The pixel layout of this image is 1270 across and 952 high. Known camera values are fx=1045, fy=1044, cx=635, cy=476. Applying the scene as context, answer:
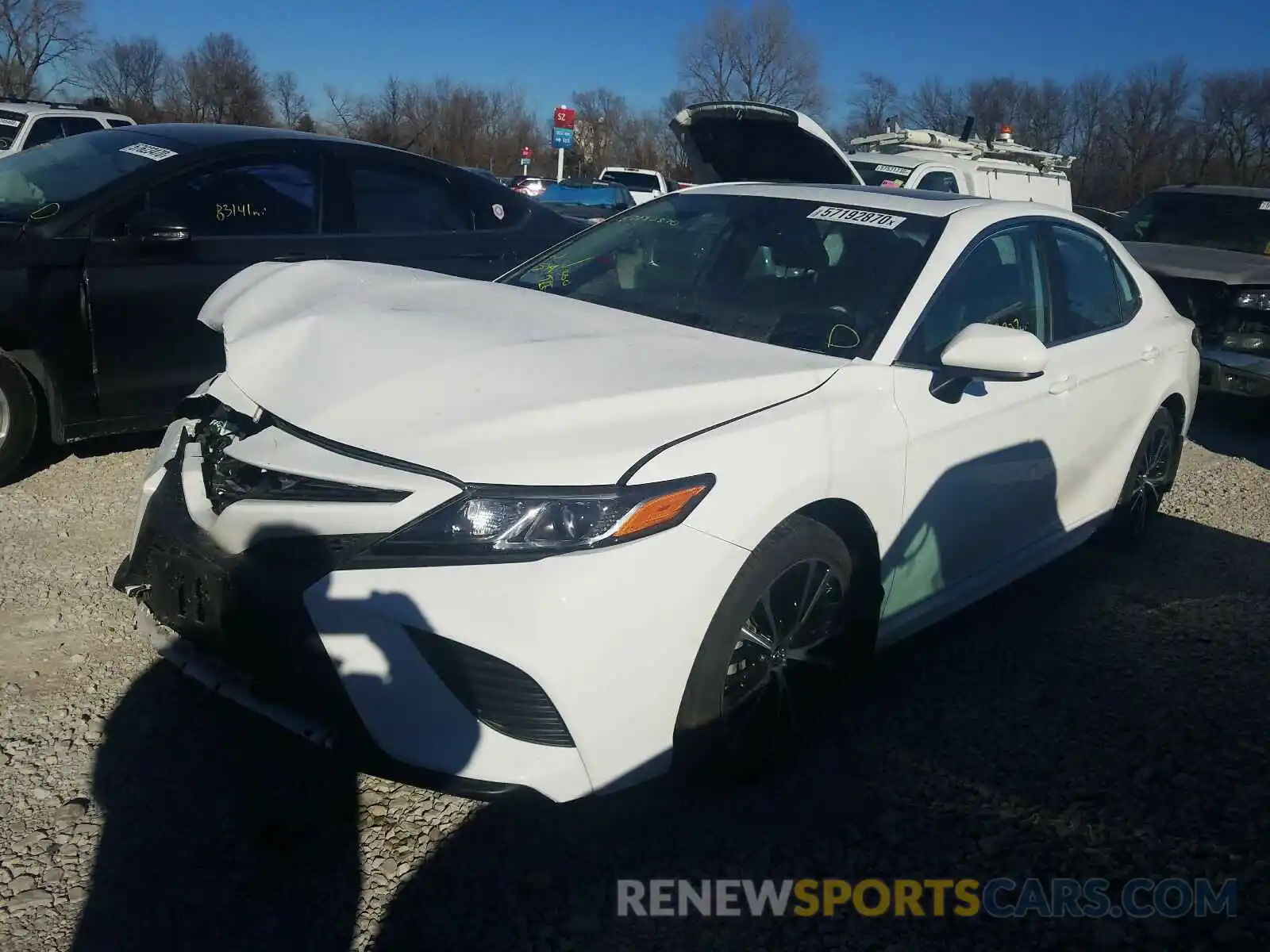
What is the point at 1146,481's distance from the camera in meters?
4.65

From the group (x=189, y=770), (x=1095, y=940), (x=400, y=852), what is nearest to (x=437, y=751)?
(x=400, y=852)

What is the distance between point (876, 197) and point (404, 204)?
285cm

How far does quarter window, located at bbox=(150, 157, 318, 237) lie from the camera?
4.81 metres

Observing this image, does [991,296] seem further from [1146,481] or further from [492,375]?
[492,375]

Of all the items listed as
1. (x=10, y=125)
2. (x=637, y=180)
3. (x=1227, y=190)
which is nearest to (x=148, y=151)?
(x=1227, y=190)

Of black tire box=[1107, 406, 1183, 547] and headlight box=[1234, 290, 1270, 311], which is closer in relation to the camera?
black tire box=[1107, 406, 1183, 547]

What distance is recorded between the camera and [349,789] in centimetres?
267

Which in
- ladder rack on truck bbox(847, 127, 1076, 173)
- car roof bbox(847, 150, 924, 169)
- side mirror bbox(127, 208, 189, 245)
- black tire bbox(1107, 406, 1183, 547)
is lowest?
black tire bbox(1107, 406, 1183, 547)

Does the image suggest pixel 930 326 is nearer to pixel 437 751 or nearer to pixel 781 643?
pixel 781 643

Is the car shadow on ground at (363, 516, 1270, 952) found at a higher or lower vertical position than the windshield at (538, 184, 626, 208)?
lower

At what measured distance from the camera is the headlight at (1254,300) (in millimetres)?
7203

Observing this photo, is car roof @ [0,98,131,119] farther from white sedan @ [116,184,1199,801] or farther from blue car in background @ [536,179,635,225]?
white sedan @ [116,184,1199,801]

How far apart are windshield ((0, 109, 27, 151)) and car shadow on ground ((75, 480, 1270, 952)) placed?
13654mm

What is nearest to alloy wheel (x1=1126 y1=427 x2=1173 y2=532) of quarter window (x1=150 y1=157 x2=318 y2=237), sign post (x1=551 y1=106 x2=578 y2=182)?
quarter window (x1=150 y1=157 x2=318 y2=237)
